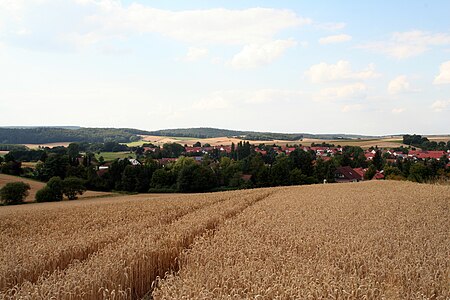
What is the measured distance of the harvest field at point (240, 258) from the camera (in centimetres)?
574

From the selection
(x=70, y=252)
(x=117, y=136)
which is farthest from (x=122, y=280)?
(x=117, y=136)

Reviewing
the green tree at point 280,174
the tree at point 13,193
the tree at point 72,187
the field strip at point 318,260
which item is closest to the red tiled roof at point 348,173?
the green tree at point 280,174

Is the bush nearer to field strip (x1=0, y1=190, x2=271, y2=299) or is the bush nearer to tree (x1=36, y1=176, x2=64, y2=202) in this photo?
tree (x1=36, y1=176, x2=64, y2=202)

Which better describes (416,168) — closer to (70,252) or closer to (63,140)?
(70,252)

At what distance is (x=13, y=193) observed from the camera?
4269 centimetres

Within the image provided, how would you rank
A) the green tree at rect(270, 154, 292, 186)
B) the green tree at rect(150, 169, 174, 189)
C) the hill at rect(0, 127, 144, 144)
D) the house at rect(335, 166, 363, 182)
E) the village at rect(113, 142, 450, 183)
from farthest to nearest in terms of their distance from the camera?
the hill at rect(0, 127, 144, 144) < the village at rect(113, 142, 450, 183) < the house at rect(335, 166, 363, 182) < the green tree at rect(270, 154, 292, 186) < the green tree at rect(150, 169, 174, 189)

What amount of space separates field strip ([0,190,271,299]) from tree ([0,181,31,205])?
1508 inches

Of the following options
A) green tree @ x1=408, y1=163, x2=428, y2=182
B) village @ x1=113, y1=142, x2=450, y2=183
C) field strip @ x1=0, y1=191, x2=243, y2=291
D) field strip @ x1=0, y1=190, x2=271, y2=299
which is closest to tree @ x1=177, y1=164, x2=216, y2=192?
village @ x1=113, y1=142, x2=450, y2=183

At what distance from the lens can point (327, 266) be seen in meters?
6.70

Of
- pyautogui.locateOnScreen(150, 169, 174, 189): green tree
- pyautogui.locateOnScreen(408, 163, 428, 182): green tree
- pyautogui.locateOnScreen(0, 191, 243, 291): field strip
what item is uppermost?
pyautogui.locateOnScreen(0, 191, 243, 291): field strip

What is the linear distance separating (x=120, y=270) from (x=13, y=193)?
139ft

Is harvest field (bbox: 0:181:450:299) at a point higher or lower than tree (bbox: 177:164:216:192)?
higher

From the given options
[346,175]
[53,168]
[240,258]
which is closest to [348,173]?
[346,175]

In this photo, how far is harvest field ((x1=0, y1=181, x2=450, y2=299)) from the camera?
5742 mm
